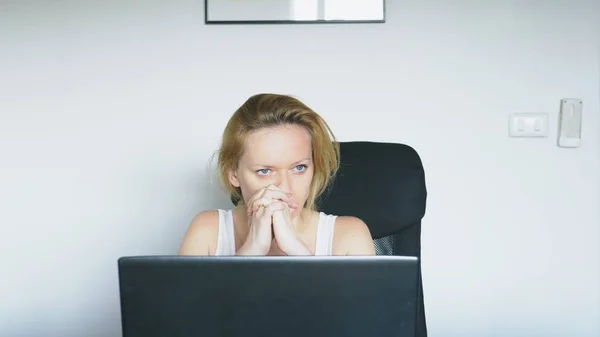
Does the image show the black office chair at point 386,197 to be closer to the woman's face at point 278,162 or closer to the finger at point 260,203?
the woman's face at point 278,162

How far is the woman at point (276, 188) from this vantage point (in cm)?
122

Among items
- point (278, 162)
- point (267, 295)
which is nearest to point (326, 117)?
point (278, 162)

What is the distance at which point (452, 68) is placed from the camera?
2115mm

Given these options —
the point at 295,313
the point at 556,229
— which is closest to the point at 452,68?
the point at 556,229

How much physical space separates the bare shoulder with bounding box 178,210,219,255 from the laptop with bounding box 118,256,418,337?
70 cm

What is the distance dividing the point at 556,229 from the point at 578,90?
424 millimetres

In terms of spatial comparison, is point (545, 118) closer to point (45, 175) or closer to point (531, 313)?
point (531, 313)

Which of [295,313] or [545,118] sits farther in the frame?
[545,118]

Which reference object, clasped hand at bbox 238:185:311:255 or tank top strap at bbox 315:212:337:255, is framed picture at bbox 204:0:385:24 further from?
clasped hand at bbox 238:185:311:255

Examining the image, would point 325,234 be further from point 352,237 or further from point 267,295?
point 267,295

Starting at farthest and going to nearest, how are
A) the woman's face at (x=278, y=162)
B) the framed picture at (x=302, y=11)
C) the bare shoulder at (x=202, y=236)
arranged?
the framed picture at (x=302, y=11)
the bare shoulder at (x=202, y=236)
the woman's face at (x=278, y=162)

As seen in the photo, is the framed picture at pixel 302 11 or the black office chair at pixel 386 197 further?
the framed picture at pixel 302 11

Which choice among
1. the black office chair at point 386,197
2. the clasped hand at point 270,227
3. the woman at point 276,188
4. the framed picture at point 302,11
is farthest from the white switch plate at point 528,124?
the clasped hand at point 270,227

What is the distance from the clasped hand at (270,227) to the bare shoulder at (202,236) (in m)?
0.23
